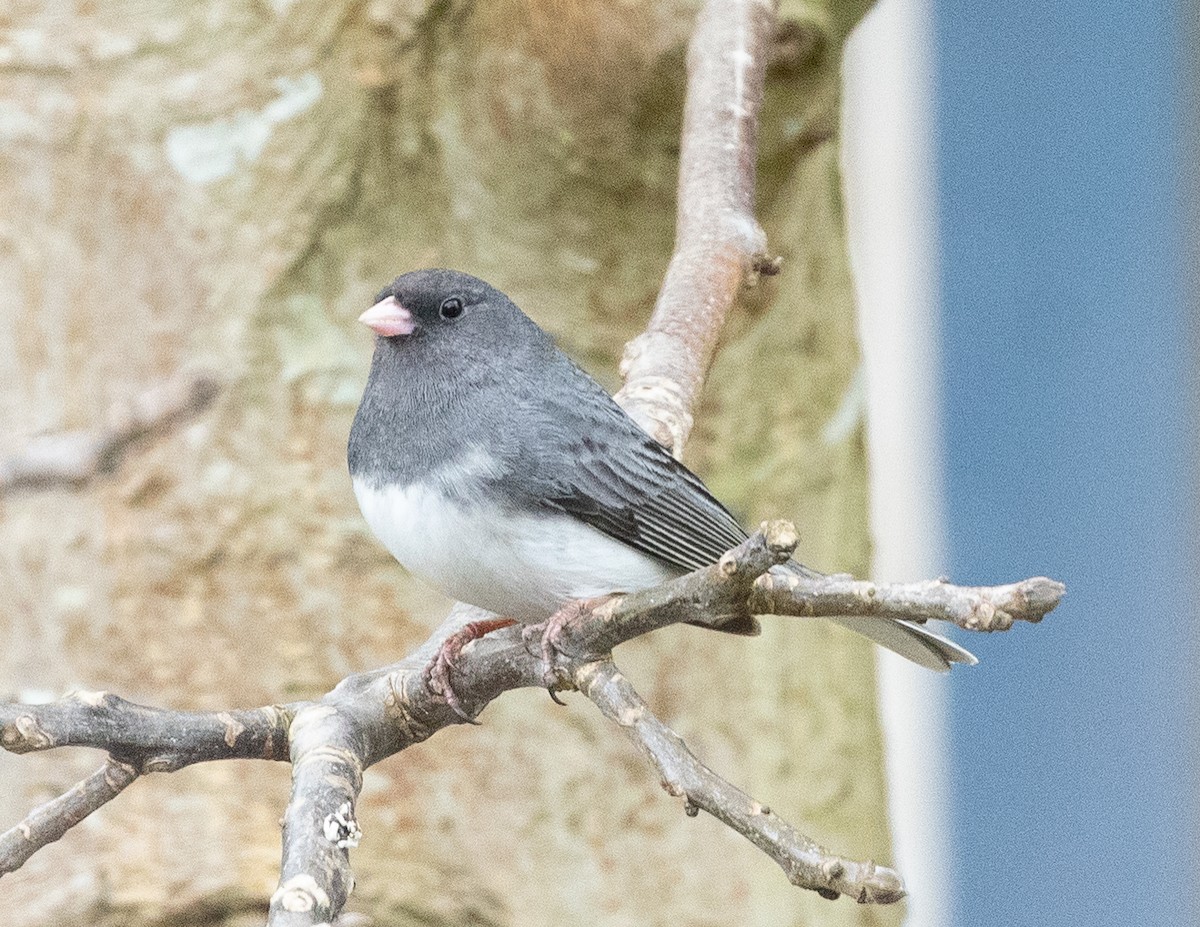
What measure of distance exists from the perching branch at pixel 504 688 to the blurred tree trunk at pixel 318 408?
0.11m

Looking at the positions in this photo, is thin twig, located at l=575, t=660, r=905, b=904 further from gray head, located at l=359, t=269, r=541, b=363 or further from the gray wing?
gray head, located at l=359, t=269, r=541, b=363

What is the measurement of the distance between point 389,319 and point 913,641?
0.62 metres

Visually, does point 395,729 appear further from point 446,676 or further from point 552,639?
point 552,639

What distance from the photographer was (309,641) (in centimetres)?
167

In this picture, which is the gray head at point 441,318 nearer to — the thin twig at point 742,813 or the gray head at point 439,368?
the gray head at point 439,368

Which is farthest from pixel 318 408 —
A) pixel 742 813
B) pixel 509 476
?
pixel 742 813

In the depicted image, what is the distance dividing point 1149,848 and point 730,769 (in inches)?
46.3

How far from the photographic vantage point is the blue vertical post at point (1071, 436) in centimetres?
260

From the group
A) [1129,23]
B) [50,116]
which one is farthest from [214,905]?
[1129,23]

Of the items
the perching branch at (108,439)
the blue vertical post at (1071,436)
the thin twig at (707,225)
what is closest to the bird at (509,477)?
the thin twig at (707,225)

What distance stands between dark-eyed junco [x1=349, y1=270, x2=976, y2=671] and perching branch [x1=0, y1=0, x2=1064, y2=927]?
0.09m

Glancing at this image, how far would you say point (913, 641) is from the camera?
1.35 m

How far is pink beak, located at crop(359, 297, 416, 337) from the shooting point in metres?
1.47

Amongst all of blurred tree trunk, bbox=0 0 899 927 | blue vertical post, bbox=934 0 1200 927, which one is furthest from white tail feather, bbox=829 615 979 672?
blue vertical post, bbox=934 0 1200 927
